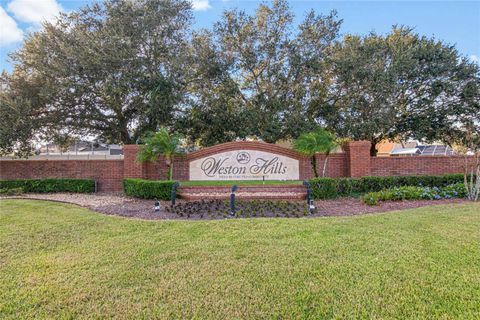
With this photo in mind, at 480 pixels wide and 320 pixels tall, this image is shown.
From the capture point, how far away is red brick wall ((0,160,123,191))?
11391 mm

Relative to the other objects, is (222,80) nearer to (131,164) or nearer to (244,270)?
(131,164)

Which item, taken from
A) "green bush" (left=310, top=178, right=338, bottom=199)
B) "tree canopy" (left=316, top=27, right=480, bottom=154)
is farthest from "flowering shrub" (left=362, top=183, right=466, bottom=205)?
"tree canopy" (left=316, top=27, right=480, bottom=154)

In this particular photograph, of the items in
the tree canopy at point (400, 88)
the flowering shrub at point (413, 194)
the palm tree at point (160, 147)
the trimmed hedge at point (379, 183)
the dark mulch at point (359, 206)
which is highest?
Answer: the tree canopy at point (400, 88)

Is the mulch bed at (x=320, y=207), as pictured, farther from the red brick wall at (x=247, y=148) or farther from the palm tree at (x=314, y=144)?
the red brick wall at (x=247, y=148)

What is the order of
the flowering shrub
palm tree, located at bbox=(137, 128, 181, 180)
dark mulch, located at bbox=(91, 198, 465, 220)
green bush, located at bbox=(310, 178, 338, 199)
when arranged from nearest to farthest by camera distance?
dark mulch, located at bbox=(91, 198, 465, 220), the flowering shrub, green bush, located at bbox=(310, 178, 338, 199), palm tree, located at bbox=(137, 128, 181, 180)

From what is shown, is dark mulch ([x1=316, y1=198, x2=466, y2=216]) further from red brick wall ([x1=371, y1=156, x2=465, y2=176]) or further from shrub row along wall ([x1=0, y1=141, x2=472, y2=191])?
red brick wall ([x1=371, y1=156, x2=465, y2=176])

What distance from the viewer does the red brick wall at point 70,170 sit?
11.4m

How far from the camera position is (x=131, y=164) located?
10.5 meters

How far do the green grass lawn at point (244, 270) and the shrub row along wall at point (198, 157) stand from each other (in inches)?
218

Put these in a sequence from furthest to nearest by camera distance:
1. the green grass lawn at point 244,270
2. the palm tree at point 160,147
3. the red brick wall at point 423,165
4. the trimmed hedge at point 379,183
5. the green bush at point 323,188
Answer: the red brick wall at point 423,165 < the palm tree at point 160,147 < the trimmed hedge at point 379,183 < the green bush at point 323,188 < the green grass lawn at point 244,270

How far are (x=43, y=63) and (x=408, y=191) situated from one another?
14.5m

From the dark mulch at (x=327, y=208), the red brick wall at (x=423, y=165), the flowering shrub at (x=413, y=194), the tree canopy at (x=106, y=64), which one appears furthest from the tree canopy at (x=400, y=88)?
the tree canopy at (x=106, y=64)

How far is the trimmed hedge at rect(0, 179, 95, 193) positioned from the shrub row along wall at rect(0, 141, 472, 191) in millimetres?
639

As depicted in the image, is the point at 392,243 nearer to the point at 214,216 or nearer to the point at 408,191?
the point at 214,216
